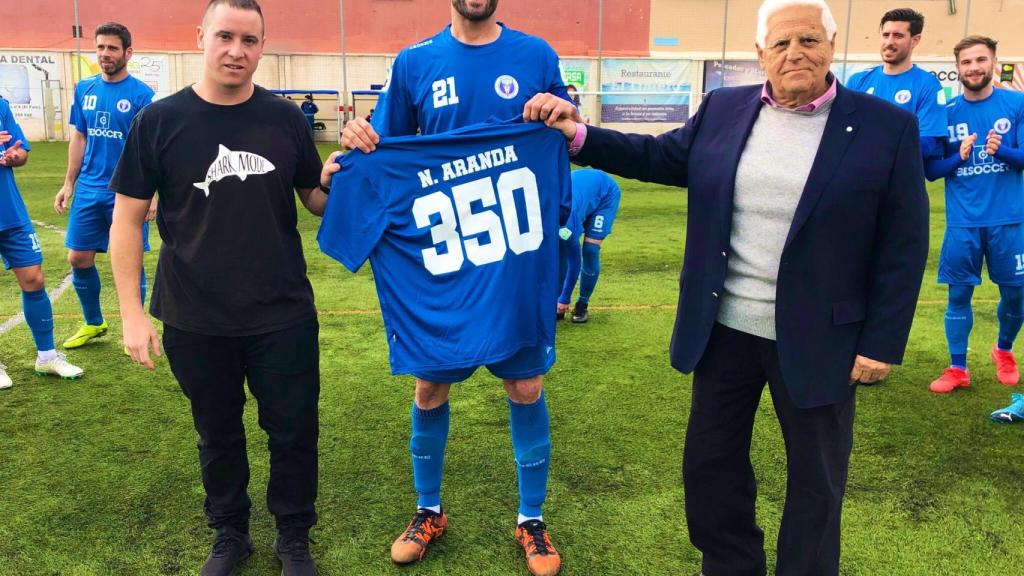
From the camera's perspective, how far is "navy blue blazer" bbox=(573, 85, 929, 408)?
230 cm

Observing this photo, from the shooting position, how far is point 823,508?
2539mm

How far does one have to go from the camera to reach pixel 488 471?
3873 mm

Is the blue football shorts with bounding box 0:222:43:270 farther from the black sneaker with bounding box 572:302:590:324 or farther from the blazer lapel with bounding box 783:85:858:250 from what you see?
the blazer lapel with bounding box 783:85:858:250

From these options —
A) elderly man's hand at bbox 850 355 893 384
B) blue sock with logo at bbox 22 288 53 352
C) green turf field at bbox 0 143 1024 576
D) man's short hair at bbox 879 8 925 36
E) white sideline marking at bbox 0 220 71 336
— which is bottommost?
white sideline marking at bbox 0 220 71 336

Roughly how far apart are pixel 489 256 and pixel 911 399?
3288 millimetres

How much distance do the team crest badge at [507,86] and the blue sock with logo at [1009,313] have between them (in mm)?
3790

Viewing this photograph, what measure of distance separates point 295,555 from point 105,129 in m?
4.04

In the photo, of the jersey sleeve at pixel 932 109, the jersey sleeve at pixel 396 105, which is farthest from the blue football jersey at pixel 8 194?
the jersey sleeve at pixel 932 109

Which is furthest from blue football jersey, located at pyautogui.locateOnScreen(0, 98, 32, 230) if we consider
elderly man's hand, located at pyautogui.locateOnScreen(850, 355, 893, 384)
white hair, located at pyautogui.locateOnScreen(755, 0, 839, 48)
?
elderly man's hand, located at pyautogui.locateOnScreen(850, 355, 893, 384)

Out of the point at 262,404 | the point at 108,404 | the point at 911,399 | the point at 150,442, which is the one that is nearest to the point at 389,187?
the point at 262,404

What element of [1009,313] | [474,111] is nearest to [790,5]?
[474,111]

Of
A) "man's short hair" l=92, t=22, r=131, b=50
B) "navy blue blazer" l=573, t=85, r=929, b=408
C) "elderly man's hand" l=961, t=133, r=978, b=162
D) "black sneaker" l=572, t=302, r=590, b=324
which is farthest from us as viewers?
"black sneaker" l=572, t=302, r=590, b=324

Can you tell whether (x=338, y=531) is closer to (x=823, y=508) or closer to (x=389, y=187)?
(x=389, y=187)

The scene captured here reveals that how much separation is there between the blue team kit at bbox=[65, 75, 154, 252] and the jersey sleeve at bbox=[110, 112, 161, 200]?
10.9ft
